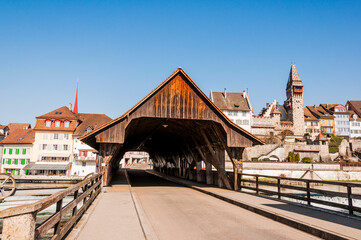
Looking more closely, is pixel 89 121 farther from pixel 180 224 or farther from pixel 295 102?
pixel 295 102

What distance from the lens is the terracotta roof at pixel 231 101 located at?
259 ft

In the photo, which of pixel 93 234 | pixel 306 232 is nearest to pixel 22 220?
pixel 93 234

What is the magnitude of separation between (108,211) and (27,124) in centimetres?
8011

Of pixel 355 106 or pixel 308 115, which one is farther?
pixel 355 106

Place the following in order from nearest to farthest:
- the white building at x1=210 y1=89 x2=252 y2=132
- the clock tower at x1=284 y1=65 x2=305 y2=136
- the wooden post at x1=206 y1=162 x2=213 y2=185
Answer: the wooden post at x1=206 y1=162 x2=213 y2=185, the white building at x1=210 y1=89 x2=252 y2=132, the clock tower at x1=284 y1=65 x2=305 y2=136

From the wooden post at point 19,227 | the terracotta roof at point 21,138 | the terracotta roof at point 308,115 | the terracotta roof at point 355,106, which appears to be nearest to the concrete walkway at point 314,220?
the wooden post at point 19,227

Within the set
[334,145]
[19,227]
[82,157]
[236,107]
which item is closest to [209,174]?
[19,227]

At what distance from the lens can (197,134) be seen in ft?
72.5

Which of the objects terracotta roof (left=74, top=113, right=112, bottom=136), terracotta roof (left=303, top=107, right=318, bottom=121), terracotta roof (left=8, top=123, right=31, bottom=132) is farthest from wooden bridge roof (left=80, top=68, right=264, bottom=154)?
terracotta roof (left=303, top=107, right=318, bottom=121)

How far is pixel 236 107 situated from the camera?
261 ft

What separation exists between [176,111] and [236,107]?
6438cm

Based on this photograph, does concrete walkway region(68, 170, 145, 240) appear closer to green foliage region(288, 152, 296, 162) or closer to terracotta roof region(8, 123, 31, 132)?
green foliage region(288, 152, 296, 162)

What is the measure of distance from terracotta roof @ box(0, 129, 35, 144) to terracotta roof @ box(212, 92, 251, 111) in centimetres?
4736

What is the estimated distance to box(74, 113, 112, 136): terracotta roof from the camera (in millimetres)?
58325
